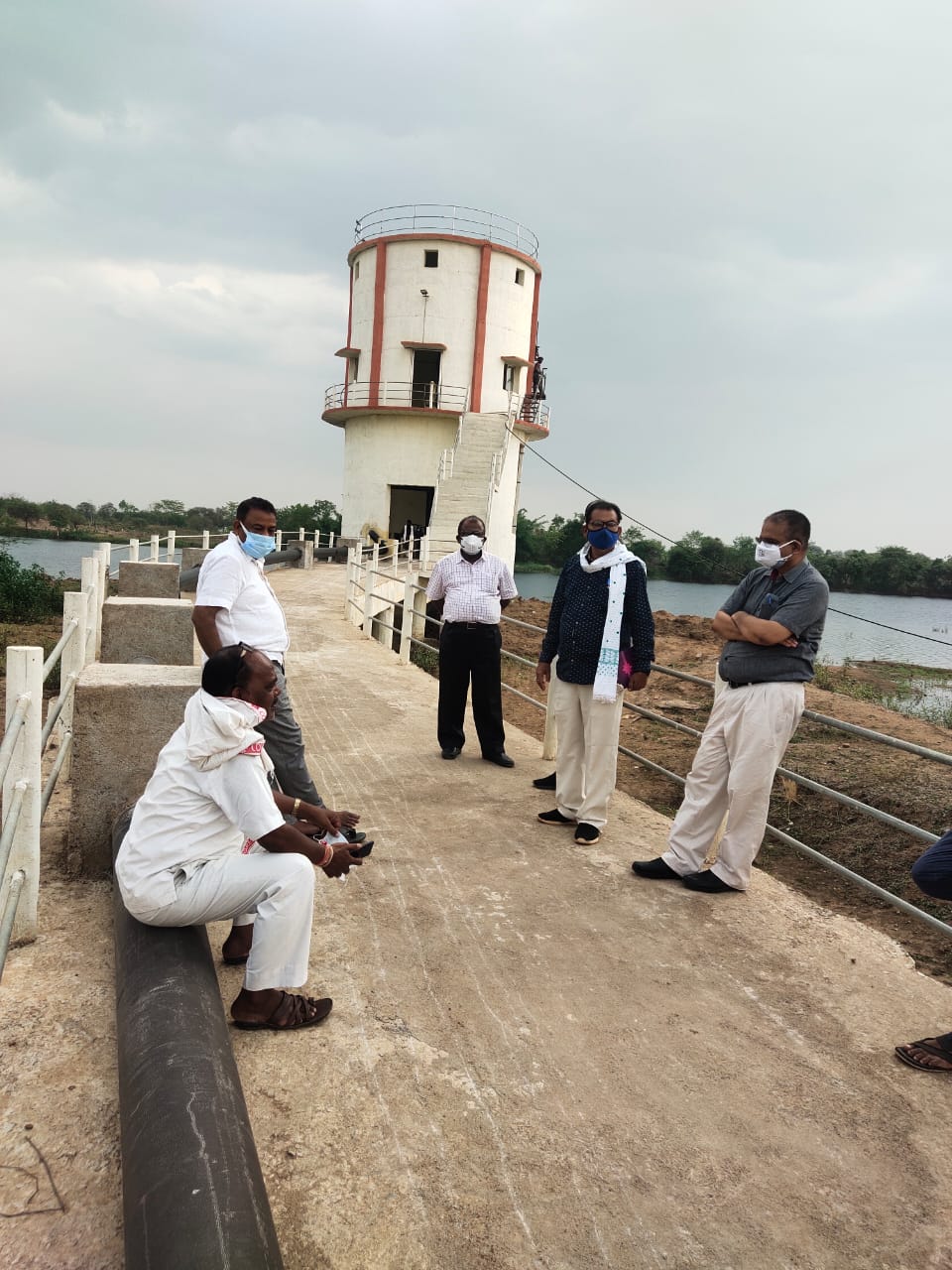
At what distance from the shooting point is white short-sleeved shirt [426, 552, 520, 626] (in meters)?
6.37

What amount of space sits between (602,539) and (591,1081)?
2.93 meters

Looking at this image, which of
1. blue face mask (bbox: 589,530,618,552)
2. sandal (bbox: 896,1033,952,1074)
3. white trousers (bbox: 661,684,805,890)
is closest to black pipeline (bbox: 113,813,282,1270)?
sandal (bbox: 896,1033,952,1074)

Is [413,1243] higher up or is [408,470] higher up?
[408,470]

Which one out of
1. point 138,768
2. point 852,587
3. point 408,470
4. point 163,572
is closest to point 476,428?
point 408,470

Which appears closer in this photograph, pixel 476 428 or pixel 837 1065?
pixel 837 1065

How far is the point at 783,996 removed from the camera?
10.9 ft

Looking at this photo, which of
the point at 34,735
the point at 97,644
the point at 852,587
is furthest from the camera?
the point at 852,587

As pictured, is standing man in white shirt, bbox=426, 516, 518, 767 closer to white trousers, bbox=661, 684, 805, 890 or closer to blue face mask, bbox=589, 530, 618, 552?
blue face mask, bbox=589, 530, 618, 552

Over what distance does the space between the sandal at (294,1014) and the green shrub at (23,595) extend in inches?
587

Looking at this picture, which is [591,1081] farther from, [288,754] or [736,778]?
[288,754]

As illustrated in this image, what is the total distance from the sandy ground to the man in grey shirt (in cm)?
32

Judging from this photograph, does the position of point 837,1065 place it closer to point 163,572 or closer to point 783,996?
point 783,996

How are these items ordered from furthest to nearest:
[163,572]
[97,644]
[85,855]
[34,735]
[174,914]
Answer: [163,572], [97,644], [85,855], [34,735], [174,914]

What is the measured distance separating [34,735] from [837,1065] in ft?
10.0
